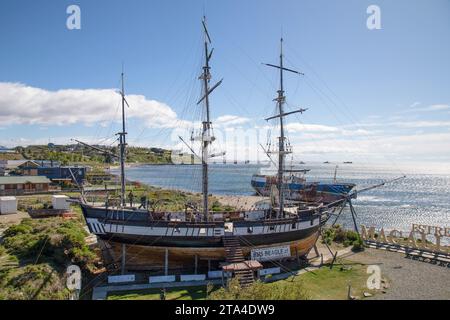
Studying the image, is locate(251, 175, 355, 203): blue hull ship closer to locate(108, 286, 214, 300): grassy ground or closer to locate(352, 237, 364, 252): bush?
locate(352, 237, 364, 252): bush

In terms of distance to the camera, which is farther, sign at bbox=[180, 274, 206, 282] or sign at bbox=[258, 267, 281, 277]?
sign at bbox=[258, 267, 281, 277]

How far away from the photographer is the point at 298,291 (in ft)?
38.4

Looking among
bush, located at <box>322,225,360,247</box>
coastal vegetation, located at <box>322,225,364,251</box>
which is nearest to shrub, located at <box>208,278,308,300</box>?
coastal vegetation, located at <box>322,225,364,251</box>

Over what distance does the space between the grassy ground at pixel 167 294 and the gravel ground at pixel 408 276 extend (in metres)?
9.83

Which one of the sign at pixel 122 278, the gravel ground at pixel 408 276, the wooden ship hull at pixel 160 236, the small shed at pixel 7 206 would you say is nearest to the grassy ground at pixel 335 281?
the gravel ground at pixel 408 276

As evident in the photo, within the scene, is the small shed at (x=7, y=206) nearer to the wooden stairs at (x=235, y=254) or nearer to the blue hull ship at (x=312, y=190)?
the wooden stairs at (x=235, y=254)

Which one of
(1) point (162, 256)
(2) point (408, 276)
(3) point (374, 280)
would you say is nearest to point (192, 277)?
(1) point (162, 256)

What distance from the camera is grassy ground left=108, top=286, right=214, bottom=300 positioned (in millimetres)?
17812

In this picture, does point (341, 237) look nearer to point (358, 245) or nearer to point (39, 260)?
point (358, 245)

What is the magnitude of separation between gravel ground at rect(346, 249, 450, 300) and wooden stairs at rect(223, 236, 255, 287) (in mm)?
7073

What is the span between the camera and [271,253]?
24.1 metres

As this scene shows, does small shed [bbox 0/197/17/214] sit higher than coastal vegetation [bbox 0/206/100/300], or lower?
higher

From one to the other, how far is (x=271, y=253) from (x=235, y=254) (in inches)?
151
